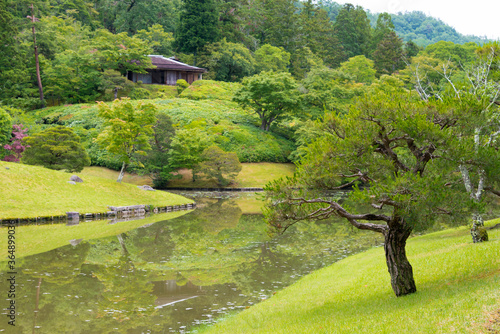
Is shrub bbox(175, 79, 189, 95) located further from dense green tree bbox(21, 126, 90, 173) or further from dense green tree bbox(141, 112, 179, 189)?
dense green tree bbox(21, 126, 90, 173)

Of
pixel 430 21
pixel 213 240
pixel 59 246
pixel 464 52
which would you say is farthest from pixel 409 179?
pixel 430 21

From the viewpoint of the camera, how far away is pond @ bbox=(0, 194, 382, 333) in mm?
8992

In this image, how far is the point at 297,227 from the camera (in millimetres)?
23188

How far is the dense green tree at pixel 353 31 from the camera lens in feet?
290

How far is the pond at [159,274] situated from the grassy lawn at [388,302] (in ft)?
3.93

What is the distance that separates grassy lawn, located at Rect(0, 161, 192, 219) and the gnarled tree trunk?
18.4 metres

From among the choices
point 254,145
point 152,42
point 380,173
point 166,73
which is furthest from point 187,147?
point 152,42

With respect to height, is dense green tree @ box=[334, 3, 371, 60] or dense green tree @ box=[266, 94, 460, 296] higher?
dense green tree @ box=[334, 3, 371, 60]

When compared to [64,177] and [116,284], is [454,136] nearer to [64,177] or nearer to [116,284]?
[116,284]

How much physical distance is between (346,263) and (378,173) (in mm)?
5870

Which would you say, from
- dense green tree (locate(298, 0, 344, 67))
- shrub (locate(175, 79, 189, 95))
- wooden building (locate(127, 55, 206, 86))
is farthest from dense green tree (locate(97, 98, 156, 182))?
dense green tree (locate(298, 0, 344, 67))

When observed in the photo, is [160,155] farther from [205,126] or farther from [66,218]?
[66,218]

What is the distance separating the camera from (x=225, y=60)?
65.2 metres

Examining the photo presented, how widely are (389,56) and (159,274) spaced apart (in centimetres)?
7015
